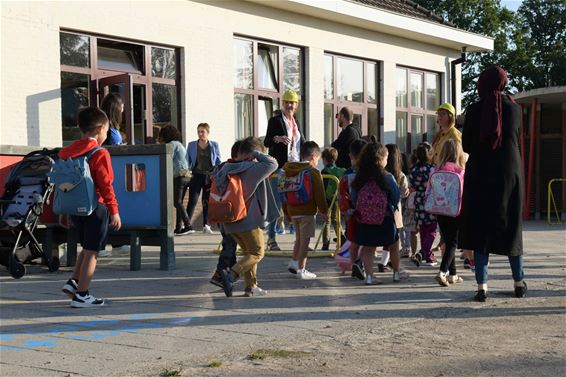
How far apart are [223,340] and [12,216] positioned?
4220mm

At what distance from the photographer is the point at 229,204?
7.99m

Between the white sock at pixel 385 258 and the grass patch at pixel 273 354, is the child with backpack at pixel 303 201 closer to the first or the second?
the white sock at pixel 385 258

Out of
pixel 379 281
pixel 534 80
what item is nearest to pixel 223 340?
pixel 379 281

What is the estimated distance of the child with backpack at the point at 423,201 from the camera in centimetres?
1057

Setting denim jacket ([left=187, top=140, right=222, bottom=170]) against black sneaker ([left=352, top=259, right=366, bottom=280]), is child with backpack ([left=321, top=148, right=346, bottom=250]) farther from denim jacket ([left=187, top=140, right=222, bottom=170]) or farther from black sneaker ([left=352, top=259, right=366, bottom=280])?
denim jacket ([left=187, top=140, right=222, bottom=170])

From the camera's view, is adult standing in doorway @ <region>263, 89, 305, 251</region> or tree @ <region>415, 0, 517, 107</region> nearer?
adult standing in doorway @ <region>263, 89, 305, 251</region>

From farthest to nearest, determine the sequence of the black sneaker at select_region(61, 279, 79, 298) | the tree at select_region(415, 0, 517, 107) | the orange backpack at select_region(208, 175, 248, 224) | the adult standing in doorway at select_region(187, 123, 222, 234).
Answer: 1. the tree at select_region(415, 0, 517, 107)
2. the adult standing in doorway at select_region(187, 123, 222, 234)
3. the orange backpack at select_region(208, 175, 248, 224)
4. the black sneaker at select_region(61, 279, 79, 298)

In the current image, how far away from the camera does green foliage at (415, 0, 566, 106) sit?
63812mm

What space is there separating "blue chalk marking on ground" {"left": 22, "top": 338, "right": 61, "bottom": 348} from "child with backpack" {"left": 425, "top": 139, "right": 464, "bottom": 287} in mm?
4106

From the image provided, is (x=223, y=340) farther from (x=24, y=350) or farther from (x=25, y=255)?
(x=25, y=255)

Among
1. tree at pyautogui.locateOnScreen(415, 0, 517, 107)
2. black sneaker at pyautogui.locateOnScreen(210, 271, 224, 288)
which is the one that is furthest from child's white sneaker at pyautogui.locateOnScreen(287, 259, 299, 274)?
tree at pyautogui.locateOnScreen(415, 0, 517, 107)

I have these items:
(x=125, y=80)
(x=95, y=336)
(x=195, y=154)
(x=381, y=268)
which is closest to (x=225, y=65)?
(x=195, y=154)

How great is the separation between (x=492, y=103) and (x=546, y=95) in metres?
13.5

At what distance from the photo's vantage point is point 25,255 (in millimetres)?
9938
